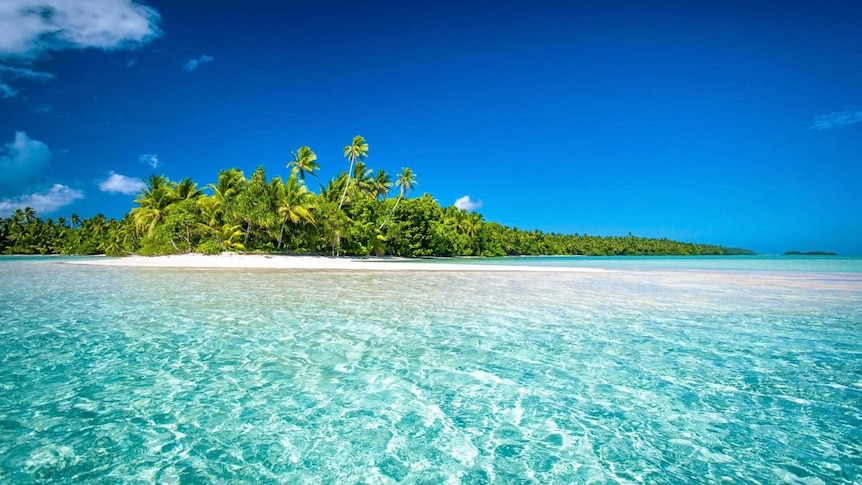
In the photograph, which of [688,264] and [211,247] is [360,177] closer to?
[211,247]

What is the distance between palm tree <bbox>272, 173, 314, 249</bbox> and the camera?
33.2 meters

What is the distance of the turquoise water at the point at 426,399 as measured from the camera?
2893 mm

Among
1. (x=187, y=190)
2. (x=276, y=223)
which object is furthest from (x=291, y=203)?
(x=187, y=190)

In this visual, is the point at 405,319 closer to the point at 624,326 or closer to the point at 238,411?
the point at 624,326

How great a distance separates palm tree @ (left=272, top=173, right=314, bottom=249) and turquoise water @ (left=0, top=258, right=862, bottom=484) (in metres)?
25.2

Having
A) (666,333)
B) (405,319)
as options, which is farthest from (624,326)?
(405,319)

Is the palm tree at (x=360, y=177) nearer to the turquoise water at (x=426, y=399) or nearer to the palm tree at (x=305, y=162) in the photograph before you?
the palm tree at (x=305, y=162)

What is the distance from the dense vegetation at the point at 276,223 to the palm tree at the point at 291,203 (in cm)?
7

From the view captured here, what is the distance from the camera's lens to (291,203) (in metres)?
33.5

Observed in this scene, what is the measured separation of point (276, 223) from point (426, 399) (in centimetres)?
3160

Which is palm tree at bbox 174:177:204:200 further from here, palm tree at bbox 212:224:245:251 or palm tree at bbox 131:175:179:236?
palm tree at bbox 212:224:245:251

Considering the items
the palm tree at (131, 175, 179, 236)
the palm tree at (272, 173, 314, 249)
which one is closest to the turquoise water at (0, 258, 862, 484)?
the palm tree at (272, 173, 314, 249)

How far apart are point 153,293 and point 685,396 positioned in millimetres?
12281

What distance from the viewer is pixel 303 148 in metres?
38.3
